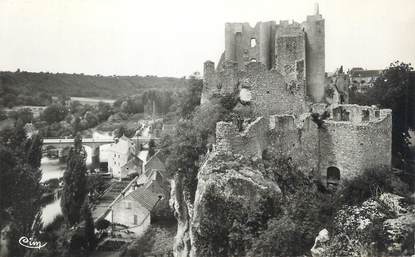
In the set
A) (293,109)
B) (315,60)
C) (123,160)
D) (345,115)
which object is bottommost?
(123,160)

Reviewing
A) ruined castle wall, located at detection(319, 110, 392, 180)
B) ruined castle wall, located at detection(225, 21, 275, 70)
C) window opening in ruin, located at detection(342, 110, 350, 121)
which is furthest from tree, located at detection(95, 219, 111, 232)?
window opening in ruin, located at detection(342, 110, 350, 121)

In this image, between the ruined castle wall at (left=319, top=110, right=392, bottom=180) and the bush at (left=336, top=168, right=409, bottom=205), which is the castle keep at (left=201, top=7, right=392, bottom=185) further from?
the bush at (left=336, top=168, right=409, bottom=205)

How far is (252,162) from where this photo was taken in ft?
67.3

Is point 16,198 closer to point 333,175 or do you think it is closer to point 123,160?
point 333,175

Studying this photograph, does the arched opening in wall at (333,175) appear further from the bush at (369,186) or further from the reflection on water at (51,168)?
the reflection on water at (51,168)

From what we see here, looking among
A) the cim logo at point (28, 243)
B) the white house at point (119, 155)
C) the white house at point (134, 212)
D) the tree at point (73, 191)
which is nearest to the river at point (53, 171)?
the tree at point (73, 191)

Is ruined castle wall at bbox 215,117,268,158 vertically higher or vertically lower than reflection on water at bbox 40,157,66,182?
higher

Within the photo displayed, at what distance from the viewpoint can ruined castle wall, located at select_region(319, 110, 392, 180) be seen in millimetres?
22016

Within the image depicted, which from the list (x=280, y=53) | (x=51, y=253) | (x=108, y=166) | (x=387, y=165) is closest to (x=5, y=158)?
(x=51, y=253)

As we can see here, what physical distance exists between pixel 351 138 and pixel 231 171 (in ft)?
Result: 22.6

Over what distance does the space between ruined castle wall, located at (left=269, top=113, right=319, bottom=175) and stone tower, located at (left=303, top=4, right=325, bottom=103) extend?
4628 millimetres

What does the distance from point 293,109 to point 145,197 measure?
1946 cm

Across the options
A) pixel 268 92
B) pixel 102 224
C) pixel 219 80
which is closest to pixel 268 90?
pixel 268 92

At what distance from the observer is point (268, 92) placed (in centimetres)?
2448
